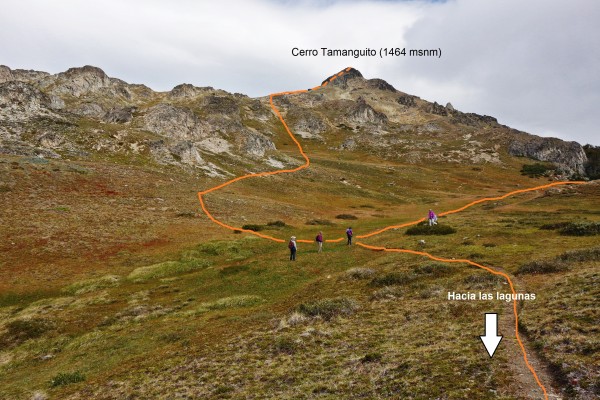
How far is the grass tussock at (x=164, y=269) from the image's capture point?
40969 millimetres

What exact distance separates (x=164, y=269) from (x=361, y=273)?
79.8ft

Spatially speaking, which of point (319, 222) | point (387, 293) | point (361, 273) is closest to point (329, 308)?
point (387, 293)

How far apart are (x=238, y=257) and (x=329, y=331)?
27879mm

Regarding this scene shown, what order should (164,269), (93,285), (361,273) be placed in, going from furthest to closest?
1. (164,269)
2. (93,285)
3. (361,273)

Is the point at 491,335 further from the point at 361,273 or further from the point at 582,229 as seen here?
the point at 582,229

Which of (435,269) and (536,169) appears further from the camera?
(536,169)

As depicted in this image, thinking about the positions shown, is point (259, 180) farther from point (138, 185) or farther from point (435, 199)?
point (435, 199)

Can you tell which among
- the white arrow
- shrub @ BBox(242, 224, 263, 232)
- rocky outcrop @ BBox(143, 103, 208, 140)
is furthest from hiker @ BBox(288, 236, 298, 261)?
rocky outcrop @ BBox(143, 103, 208, 140)

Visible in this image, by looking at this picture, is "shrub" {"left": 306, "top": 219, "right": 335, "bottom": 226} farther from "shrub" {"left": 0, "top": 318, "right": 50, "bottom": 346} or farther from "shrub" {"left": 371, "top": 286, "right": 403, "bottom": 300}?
"shrub" {"left": 0, "top": 318, "right": 50, "bottom": 346}

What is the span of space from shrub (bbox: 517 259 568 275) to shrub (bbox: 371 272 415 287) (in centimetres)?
772

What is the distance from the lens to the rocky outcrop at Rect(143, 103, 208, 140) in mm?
148250

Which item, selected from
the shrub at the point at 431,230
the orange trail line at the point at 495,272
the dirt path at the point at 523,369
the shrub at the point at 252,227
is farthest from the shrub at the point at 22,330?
the shrub at the point at 431,230

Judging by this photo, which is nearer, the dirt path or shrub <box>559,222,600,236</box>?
the dirt path

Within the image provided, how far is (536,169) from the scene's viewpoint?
180 metres
